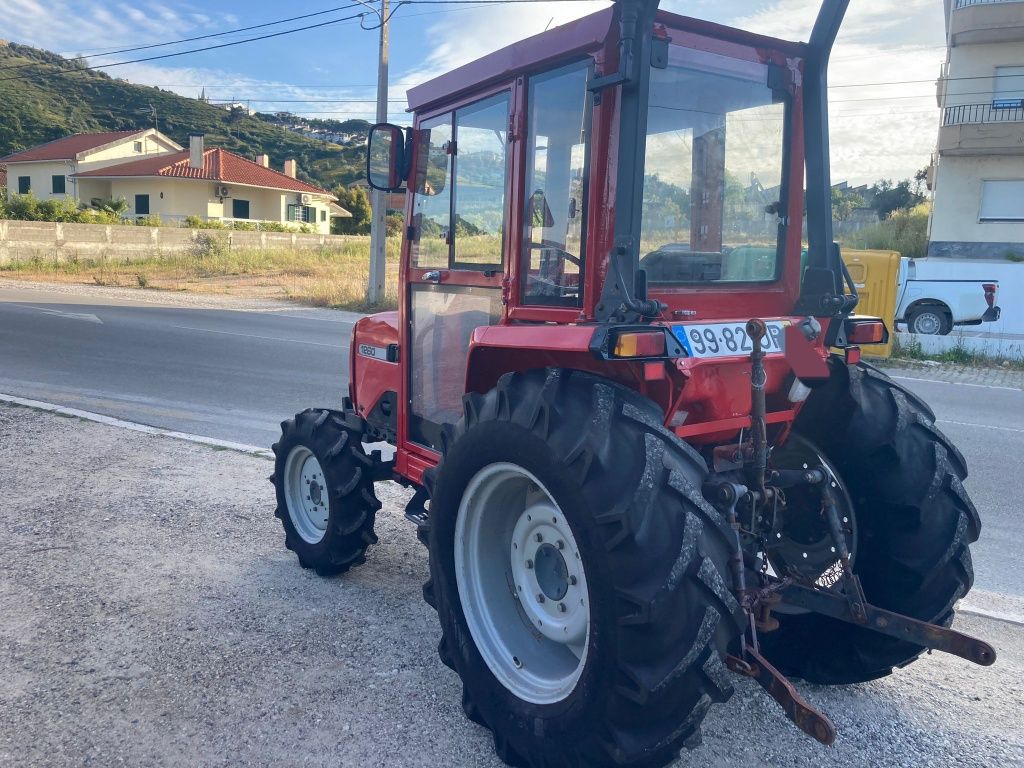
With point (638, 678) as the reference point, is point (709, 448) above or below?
above

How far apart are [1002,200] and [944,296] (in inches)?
568

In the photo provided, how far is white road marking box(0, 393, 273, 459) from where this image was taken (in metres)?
7.15

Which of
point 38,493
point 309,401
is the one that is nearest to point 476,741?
point 38,493

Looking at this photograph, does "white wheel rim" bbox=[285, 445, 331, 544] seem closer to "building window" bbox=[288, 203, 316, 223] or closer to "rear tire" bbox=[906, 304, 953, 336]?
"rear tire" bbox=[906, 304, 953, 336]

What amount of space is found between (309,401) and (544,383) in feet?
24.0

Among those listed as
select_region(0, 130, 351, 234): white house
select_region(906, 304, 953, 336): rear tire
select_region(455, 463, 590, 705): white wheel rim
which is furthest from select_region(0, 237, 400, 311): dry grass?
select_region(455, 463, 590, 705): white wheel rim

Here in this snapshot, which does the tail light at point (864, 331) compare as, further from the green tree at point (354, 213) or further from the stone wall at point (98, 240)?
the green tree at point (354, 213)

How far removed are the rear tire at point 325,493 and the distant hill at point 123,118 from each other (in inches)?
2977

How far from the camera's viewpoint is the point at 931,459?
329cm

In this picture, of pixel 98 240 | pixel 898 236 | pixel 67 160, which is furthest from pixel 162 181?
pixel 898 236

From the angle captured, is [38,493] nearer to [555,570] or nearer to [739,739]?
[555,570]

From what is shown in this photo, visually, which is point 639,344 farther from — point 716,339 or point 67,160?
point 67,160

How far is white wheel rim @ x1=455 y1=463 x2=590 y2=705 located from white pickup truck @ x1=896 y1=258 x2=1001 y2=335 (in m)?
16.5

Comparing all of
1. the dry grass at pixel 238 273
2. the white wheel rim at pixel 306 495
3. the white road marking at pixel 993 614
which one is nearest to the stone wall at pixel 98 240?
the dry grass at pixel 238 273
